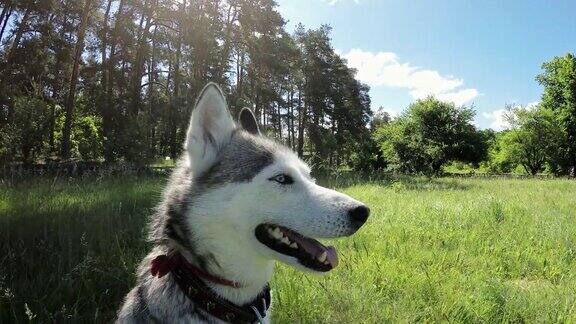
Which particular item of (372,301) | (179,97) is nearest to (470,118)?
(179,97)

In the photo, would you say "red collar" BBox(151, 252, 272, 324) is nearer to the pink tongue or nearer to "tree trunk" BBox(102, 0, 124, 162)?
the pink tongue

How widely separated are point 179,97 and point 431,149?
20126mm

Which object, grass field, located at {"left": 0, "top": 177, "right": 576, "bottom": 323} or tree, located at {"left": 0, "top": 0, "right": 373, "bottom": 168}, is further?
tree, located at {"left": 0, "top": 0, "right": 373, "bottom": 168}

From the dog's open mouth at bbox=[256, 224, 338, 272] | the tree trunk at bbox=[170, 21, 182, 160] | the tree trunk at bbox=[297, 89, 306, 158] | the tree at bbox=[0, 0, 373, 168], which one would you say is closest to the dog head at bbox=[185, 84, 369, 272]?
the dog's open mouth at bbox=[256, 224, 338, 272]

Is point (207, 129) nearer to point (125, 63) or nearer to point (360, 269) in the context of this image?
point (360, 269)

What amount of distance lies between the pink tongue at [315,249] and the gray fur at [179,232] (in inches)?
18.5

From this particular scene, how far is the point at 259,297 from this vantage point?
2.56 metres

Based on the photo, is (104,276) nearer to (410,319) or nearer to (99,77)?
(410,319)

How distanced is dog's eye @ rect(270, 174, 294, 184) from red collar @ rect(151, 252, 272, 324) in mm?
644

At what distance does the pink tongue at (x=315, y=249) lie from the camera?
2520 millimetres

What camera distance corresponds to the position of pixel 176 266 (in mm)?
2361

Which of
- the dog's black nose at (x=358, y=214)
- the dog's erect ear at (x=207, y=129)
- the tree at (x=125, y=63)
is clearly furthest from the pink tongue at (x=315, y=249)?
the tree at (x=125, y=63)

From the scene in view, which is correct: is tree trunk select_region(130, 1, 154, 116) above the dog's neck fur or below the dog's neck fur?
above

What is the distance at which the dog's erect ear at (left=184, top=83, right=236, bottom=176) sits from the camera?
265 centimetres
